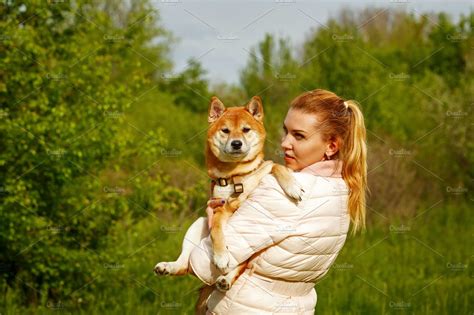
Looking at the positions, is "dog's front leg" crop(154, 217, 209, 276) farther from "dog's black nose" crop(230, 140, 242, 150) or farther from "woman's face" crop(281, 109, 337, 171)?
"woman's face" crop(281, 109, 337, 171)

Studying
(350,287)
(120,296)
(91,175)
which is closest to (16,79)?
(91,175)

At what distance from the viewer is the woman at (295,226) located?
271 cm

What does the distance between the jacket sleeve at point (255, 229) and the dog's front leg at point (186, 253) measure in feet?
0.78

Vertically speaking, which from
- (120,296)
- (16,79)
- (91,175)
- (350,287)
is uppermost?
(16,79)

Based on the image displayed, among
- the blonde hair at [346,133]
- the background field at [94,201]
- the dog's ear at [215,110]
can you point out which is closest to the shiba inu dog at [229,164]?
the dog's ear at [215,110]

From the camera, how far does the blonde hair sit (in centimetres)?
300

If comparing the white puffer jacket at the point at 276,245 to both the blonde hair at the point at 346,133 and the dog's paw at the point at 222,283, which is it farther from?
the blonde hair at the point at 346,133

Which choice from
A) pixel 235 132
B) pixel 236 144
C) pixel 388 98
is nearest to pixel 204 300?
pixel 236 144

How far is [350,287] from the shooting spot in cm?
719

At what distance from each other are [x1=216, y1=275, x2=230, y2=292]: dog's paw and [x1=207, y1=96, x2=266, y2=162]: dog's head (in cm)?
94

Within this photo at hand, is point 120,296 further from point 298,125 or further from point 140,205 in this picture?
point 298,125

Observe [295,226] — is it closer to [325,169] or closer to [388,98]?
[325,169]

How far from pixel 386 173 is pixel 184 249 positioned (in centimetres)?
910

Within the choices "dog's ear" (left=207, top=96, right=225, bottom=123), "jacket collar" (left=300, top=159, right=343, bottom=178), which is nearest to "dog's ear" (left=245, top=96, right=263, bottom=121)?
"dog's ear" (left=207, top=96, right=225, bottom=123)
